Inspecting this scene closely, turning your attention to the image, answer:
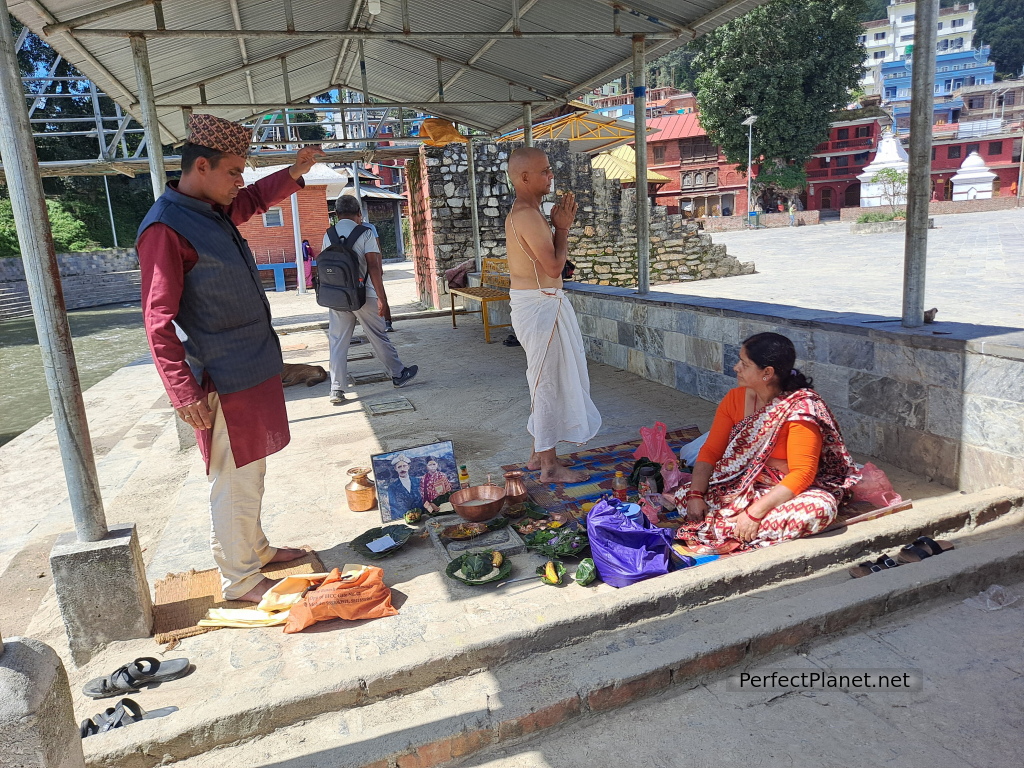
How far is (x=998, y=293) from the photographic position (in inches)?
350

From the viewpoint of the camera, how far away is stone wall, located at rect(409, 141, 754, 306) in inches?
517

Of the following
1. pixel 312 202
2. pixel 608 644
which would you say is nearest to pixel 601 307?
pixel 608 644

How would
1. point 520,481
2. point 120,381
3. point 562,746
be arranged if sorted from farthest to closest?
1. point 120,381
2. point 520,481
3. point 562,746

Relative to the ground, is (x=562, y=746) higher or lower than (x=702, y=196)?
lower

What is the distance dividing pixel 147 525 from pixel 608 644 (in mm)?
3393

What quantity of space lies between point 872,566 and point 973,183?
40.6 meters

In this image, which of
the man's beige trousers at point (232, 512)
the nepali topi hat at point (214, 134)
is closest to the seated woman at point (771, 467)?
the man's beige trousers at point (232, 512)

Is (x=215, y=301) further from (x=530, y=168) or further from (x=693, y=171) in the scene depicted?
(x=693, y=171)

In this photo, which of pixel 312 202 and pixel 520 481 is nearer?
pixel 520 481

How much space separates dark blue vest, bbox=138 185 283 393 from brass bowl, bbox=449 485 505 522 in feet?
3.88

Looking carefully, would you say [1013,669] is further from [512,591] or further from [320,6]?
[320,6]

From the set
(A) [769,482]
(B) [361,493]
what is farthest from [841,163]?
(B) [361,493]

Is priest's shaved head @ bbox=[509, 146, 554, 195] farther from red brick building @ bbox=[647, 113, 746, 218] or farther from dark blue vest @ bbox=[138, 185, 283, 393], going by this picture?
red brick building @ bbox=[647, 113, 746, 218]

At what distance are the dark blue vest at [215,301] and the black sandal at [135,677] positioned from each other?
1.00 m
